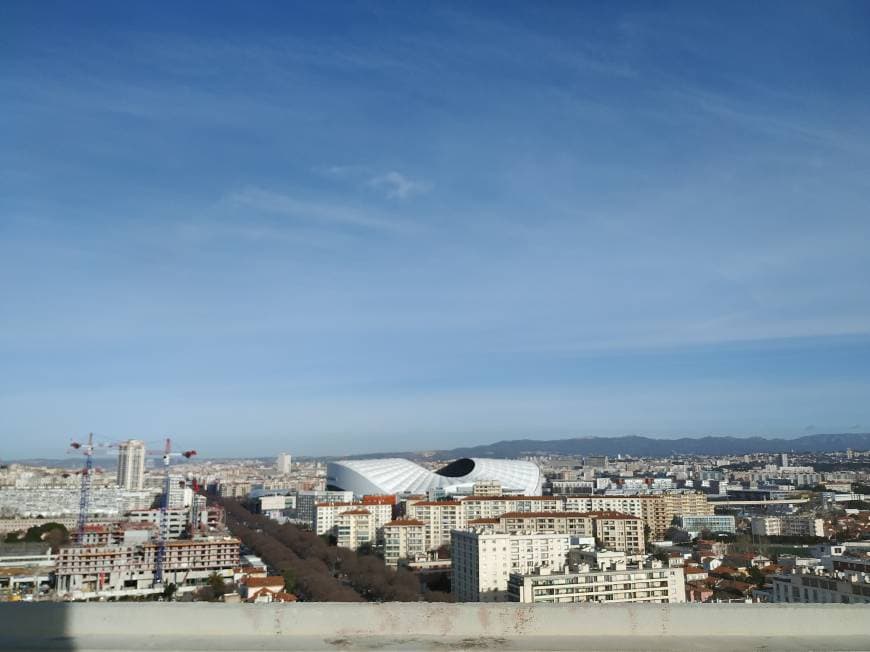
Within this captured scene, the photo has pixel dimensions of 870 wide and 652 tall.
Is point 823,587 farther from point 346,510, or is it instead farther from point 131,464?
point 131,464

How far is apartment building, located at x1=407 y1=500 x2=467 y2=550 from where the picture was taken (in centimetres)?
1436

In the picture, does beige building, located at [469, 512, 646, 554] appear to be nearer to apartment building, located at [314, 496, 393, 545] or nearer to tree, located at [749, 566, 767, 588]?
apartment building, located at [314, 496, 393, 545]

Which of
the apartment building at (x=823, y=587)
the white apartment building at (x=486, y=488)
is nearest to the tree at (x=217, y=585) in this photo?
the apartment building at (x=823, y=587)

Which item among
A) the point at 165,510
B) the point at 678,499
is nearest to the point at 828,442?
the point at 678,499

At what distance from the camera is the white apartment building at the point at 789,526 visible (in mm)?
17266

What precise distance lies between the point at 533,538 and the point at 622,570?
2.30 m

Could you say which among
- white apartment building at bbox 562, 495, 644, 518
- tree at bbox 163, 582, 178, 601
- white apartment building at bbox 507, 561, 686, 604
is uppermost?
white apartment building at bbox 507, 561, 686, 604

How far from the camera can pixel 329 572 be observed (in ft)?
38.5

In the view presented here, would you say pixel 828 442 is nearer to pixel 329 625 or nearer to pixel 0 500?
pixel 0 500

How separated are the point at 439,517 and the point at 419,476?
7797mm

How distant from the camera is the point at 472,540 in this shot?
936cm

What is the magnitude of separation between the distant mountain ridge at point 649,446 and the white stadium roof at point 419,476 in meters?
53.7

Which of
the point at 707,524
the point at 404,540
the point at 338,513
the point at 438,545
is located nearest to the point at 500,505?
the point at 438,545

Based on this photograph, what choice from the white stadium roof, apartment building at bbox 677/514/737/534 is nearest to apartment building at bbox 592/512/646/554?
apartment building at bbox 677/514/737/534
